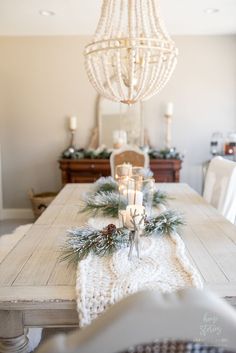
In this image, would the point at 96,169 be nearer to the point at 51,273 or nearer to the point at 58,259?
the point at 58,259

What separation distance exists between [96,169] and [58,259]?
9.62 feet

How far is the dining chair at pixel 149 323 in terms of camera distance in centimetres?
54

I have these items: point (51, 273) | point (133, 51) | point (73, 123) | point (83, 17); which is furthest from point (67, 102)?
point (51, 273)

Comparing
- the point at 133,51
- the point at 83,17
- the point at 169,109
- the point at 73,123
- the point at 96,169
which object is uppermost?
the point at 83,17

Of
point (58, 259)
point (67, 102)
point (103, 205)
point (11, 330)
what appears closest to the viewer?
point (11, 330)

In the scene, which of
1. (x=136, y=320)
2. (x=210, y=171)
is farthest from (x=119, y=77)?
(x=136, y=320)

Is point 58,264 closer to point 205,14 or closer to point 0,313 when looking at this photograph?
point 0,313

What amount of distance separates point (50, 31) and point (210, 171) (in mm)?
2762

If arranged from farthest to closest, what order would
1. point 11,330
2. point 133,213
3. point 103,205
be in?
point 103,205 → point 133,213 → point 11,330

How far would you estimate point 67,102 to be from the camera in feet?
15.1

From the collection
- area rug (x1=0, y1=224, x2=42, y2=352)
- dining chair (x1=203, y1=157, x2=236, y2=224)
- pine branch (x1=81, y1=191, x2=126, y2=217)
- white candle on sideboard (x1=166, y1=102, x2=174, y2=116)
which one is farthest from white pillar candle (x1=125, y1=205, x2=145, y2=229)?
white candle on sideboard (x1=166, y1=102, x2=174, y2=116)

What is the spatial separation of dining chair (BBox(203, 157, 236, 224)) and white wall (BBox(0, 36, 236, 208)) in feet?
6.50

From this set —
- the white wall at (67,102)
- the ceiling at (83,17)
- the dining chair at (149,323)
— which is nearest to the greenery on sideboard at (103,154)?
the white wall at (67,102)

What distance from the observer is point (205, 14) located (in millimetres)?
3566
